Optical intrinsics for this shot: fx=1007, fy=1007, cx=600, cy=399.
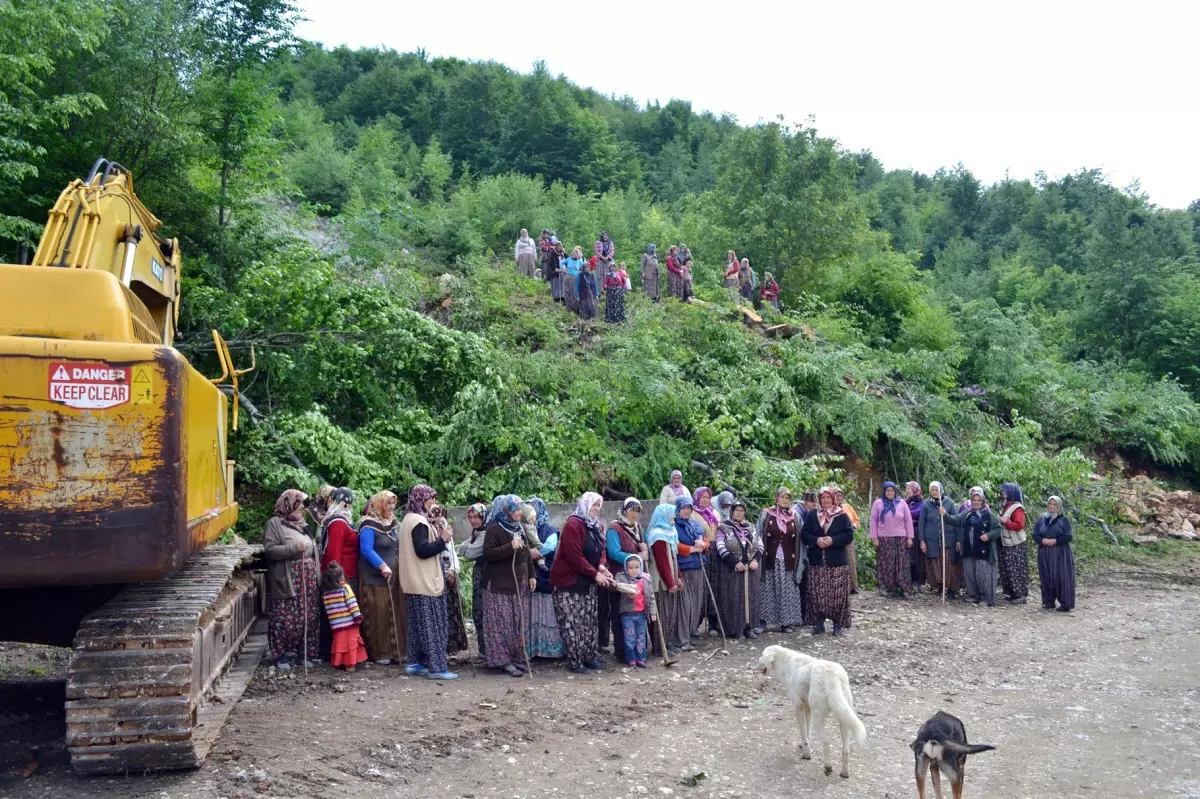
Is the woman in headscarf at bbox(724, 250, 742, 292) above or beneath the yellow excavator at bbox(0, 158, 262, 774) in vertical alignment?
above

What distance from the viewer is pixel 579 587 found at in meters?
8.93

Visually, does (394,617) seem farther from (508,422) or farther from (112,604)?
(508,422)

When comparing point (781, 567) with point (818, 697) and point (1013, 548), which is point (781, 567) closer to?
point (1013, 548)

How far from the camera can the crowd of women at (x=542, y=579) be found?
8.63 m

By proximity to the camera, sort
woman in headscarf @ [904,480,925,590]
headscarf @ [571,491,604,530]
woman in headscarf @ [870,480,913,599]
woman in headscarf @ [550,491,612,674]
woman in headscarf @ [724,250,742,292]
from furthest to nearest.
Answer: woman in headscarf @ [724,250,742,292]
woman in headscarf @ [904,480,925,590]
woman in headscarf @ [870,480,913,599]
headscarf @ [571,491,604,530]
woman in headscarf @ [550,491,612,674]

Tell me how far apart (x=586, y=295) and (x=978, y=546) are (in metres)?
11.4

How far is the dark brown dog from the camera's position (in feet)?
17.6

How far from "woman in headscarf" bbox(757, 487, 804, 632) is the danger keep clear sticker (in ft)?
25.2

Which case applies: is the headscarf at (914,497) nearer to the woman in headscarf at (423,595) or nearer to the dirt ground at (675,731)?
the dirt ground at (675,731)

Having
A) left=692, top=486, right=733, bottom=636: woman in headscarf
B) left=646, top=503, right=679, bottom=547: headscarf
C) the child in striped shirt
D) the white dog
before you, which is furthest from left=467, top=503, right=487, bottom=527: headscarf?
the white dog

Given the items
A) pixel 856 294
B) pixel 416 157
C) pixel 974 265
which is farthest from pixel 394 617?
pixel 974 265

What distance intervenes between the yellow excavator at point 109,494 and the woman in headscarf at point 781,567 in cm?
588

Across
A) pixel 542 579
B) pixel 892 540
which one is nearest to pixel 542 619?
pixel 542 579

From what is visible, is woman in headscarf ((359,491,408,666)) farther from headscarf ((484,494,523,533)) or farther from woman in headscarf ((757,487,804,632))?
woman in headscarf ((757,487,804,632))
